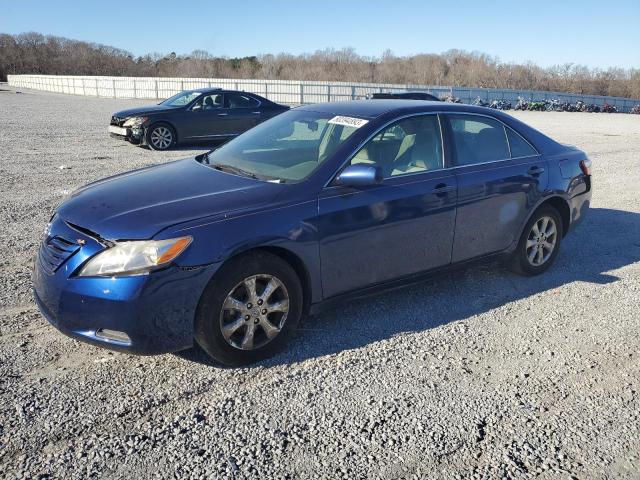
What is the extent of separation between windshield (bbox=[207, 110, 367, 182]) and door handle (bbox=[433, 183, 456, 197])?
78 centimetres

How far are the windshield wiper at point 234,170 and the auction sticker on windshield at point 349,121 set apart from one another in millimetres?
Result: 851

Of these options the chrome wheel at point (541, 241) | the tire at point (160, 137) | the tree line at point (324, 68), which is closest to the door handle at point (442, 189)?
the chrome wheel at point (541, 241)

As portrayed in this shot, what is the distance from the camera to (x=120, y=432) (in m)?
3.04

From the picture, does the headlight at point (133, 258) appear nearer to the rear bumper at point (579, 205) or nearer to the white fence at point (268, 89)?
the rear bumper at point (579, 205)

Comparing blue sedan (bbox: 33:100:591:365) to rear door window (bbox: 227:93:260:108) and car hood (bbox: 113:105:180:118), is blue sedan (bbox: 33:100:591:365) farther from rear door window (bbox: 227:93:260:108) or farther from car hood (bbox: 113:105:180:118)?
rear door window (bbox: 227:93:260:108)

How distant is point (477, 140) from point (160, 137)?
10.0 meters

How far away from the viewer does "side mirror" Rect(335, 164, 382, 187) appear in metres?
4.02

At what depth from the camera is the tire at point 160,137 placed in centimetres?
1344

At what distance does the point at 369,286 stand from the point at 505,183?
5.56 feet

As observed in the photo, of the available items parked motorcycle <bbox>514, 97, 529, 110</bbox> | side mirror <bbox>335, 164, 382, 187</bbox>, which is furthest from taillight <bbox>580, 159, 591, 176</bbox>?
parked motorcycle <bbox>514, 97, 529, 110</bbox>

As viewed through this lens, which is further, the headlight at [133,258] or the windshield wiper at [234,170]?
the windshield wiper at [234,170]

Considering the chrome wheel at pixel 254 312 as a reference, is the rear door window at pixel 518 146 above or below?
above

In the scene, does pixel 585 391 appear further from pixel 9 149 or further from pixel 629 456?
pixel 9 149

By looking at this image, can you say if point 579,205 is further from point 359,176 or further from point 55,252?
point 55,252
